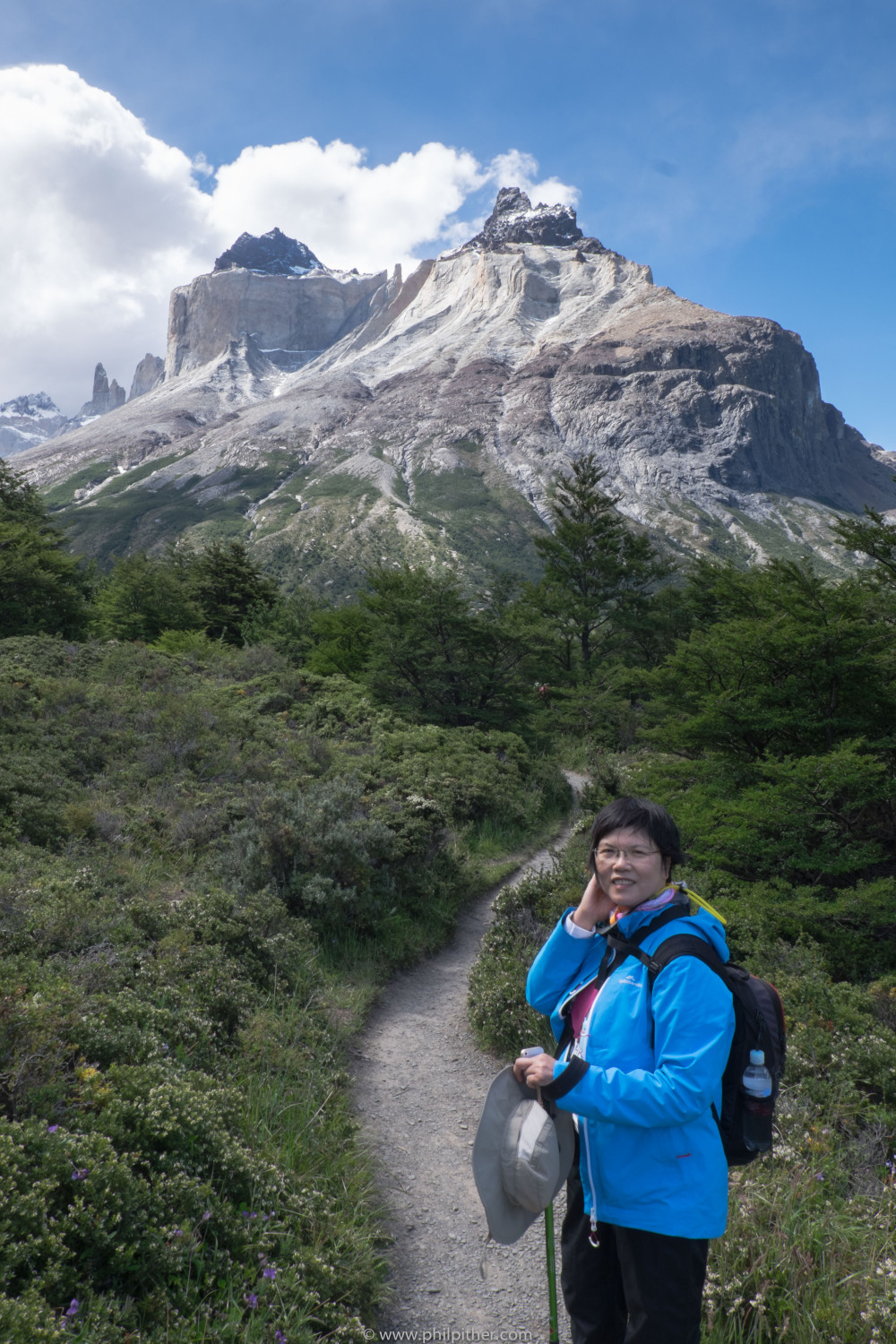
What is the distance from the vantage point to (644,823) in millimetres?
2127

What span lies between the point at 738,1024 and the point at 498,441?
147 meters

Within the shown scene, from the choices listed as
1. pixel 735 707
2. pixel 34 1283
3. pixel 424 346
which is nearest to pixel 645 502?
pixel 424 346

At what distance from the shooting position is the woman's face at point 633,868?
209cm

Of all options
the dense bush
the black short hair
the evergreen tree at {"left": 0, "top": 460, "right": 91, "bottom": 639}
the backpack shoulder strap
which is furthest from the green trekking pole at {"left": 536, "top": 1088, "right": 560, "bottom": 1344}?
the evergreen tree at {"left": 0, "top": 460, "right": 91, "bottom": 639}

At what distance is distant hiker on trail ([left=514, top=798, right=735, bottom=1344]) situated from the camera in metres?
1.78

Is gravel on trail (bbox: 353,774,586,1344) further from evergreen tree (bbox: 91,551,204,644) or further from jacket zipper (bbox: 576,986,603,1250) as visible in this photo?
evergreen tree (bbox: 91,551,204,644)

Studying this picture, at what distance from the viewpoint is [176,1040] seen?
12.9 feet

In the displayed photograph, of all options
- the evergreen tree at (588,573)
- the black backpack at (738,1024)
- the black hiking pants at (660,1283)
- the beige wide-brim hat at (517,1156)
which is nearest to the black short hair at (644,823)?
the black backpack at (738,1024)

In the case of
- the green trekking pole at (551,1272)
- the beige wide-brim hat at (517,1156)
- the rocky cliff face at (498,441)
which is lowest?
the green trekking pole at (551,1272)

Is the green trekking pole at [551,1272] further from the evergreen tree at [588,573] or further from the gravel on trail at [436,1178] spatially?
the evergreen tree at [588,573]

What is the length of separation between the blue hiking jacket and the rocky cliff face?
81.8 metres

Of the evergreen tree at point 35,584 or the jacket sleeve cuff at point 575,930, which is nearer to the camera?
the jacket sleeve cuff at point 575,930

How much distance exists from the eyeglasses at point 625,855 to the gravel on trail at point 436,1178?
2.56m

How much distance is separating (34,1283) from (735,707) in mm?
8313
